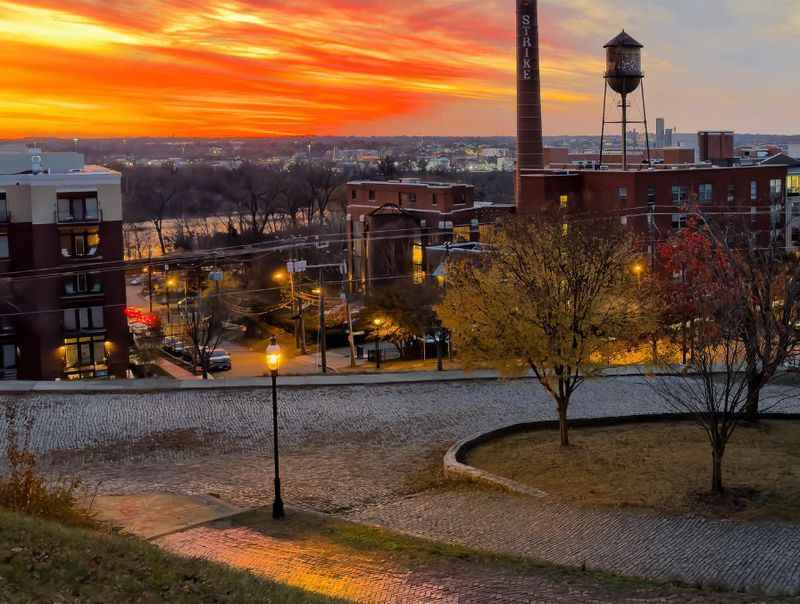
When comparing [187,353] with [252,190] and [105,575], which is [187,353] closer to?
[105,575]

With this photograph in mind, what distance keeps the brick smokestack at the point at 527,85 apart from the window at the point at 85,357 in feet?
131

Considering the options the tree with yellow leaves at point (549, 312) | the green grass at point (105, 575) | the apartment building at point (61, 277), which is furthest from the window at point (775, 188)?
the green grass at point (105, 575)

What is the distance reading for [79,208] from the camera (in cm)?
4162

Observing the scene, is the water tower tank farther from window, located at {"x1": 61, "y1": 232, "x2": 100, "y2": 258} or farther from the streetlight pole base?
the streetlight pole base

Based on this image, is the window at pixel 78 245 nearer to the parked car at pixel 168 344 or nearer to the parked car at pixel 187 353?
the parked car at pixel 187 353

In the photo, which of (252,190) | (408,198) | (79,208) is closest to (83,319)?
(79,208)

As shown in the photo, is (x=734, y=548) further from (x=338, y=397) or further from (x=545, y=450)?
(x=338, y=397)

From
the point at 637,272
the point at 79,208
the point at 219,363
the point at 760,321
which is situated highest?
the point at 79,208

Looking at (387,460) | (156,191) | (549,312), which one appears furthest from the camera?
(156,191)

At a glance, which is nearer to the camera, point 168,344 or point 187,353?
point 187,353

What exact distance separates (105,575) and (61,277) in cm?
3218

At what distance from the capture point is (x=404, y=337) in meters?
46.3

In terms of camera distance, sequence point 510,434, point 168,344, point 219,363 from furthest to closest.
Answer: point 168,344, point 219,363, point 510,434

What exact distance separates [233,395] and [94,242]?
1799 centimetres
